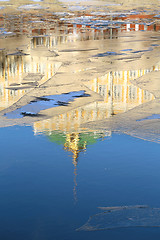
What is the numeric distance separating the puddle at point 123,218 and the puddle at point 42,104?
152 inches

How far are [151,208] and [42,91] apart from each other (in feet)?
18.7

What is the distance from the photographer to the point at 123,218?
4.42m

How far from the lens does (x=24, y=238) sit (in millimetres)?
4129

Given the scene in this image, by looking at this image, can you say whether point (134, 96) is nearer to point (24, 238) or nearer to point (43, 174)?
point (43, 174)

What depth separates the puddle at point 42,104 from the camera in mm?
8211

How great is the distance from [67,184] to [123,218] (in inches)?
39.9

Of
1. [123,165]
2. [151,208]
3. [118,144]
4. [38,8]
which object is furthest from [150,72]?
[38,8]

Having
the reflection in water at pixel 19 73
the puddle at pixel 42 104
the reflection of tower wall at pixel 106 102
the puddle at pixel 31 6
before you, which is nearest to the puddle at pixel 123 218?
the reflection of tower wall at pixel 106 102

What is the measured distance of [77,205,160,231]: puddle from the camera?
430cm

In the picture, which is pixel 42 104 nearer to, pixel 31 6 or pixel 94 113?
pixel 94 113

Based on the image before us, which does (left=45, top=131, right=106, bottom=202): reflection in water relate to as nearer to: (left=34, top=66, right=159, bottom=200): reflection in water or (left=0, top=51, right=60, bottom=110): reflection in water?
(left=34, top=66, right=159, bottom=200): reflection in water

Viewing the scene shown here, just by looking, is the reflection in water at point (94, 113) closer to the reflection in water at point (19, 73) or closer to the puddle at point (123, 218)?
the puddle at point (123, 218)

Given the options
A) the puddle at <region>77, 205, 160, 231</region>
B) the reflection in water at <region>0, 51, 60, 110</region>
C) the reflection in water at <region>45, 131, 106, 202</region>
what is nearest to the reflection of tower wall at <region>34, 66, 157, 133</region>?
the reflection in water at <region>45, 131, 106, 202</region>

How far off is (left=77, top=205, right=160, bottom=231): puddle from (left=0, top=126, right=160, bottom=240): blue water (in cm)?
8
